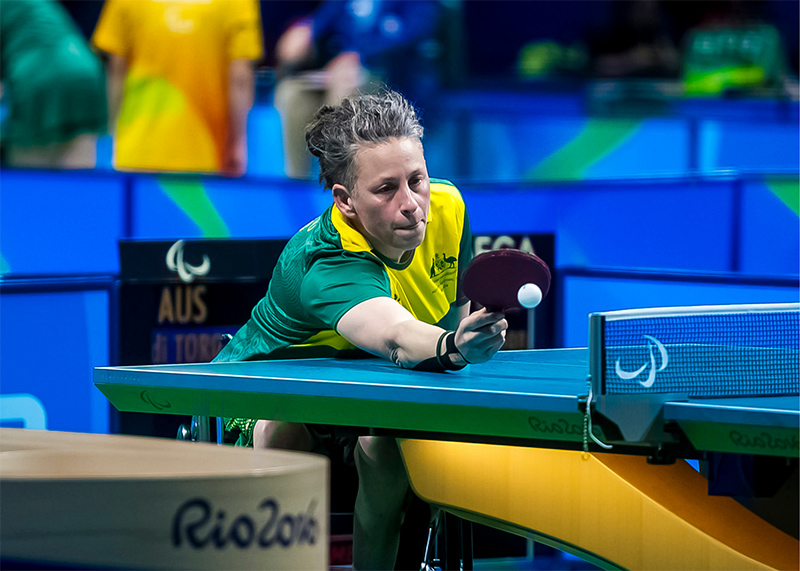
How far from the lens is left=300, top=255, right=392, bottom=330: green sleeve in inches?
A: 122

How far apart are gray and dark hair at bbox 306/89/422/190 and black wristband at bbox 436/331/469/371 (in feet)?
1.83

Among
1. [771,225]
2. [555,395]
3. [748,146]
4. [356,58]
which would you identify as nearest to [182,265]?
[555,395]

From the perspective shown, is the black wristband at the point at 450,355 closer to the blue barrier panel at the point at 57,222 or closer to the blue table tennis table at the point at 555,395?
the blue table tennis table at the point at 555,395

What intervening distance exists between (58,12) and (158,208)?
4.12ft

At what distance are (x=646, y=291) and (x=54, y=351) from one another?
240cm

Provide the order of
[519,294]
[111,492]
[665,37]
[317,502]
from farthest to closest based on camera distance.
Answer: [665,37] < [519,294] < [317,502] < [111,492]

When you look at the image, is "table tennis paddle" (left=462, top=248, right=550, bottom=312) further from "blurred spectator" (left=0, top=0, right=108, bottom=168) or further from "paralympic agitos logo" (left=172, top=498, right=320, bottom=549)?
"blurred spectator" (left=0, top=0, right=108, bottom=168)

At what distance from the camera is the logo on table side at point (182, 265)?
4.76 metres

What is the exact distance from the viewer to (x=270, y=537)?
6.32 feet

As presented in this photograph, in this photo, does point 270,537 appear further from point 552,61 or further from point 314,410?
point 552,61

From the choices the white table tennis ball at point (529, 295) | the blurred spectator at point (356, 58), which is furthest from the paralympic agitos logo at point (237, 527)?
the blurred spectator at point (356, 58)

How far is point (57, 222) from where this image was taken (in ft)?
18.3

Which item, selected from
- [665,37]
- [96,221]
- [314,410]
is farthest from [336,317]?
[665,37]

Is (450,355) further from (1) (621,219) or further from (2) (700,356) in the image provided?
(1) (621,219)
